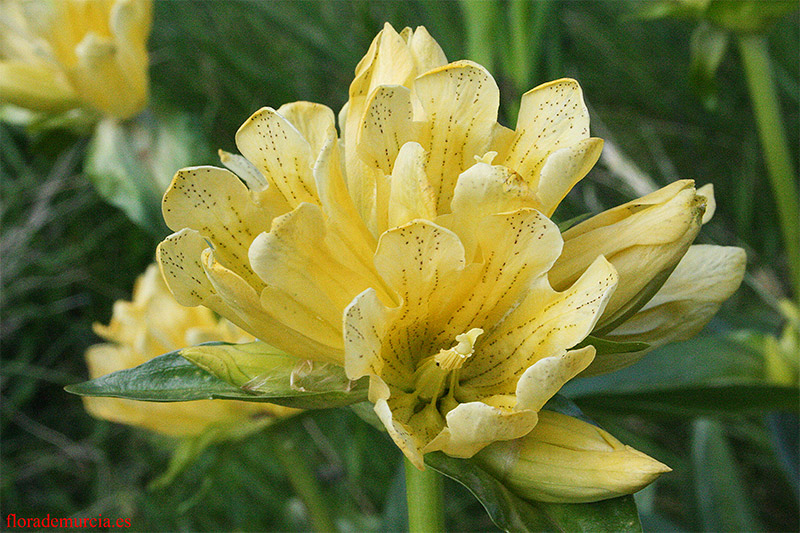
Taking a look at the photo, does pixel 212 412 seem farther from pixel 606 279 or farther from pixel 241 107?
pixel 241 107

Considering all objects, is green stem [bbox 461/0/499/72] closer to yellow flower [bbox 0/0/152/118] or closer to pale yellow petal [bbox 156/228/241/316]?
yellow flower [bbox 0/0/152/118]

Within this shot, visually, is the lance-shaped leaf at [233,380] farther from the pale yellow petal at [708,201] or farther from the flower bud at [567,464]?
the pale yellow petal at [708,201]

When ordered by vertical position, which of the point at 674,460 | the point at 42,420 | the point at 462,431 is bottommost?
the point at 674,460

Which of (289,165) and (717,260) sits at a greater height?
(289,165)

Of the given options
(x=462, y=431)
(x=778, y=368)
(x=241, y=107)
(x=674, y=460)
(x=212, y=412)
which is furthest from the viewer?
(x=241, y=107)

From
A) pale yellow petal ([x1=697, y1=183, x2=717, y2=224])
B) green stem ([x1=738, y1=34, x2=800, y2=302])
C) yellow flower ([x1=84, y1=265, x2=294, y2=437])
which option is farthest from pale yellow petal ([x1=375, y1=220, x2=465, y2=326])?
green stem ([x1=738, y1=34, x2=800, y2=302])

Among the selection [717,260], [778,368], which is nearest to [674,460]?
[778,368]

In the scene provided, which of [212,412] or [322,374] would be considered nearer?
[322,374]
